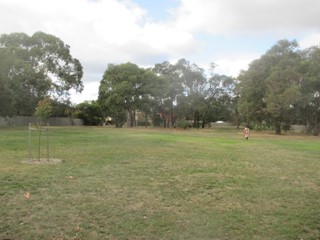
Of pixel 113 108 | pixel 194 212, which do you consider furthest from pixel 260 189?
pixel 113 108

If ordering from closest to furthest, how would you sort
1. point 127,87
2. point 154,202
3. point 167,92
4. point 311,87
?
1. point 154,202
2. point 311,87
3. point 127,87
4. point 167,92

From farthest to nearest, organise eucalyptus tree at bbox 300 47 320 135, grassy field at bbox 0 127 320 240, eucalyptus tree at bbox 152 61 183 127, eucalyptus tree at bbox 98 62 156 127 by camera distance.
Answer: eucalyptus tree at bbox 152 61 183 127 < eucalyptus tree at bbox 98 62 156 127 < eucalyptus tree at bbox 300 47 320 135 < grassy field at bbox 0 127 320 240

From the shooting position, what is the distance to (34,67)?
43.2 meters

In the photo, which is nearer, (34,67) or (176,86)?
(34,67)

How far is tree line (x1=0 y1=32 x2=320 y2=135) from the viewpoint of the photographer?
1469 inches

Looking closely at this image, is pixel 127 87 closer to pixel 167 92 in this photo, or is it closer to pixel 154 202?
pixel 167 92

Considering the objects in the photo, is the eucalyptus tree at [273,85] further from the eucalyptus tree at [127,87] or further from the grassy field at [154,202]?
the grassy field at [154,202]

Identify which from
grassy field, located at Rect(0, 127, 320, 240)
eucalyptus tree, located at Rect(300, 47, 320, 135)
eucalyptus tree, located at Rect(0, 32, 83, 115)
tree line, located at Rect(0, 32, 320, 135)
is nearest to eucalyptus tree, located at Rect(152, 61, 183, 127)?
tree line, located at Rect(0, 32, 320, 135)

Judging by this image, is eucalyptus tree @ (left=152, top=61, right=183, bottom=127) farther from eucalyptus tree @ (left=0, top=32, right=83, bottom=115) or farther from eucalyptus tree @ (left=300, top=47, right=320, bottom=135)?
eucalyptus tree @ (left=300, top=47, right=320, bottom=135)

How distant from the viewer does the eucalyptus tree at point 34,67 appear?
3806 cm

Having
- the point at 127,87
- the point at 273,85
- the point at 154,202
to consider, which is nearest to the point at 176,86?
the point at 127,87

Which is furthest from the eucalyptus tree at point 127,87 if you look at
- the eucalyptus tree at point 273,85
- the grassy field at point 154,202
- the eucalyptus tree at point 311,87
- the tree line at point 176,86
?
the grassy field at point 154,202

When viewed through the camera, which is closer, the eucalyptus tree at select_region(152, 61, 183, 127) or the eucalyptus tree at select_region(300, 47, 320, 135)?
the eucalyptus tree at select_region(300, 47, 320, 135)

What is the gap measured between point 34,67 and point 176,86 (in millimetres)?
21421
